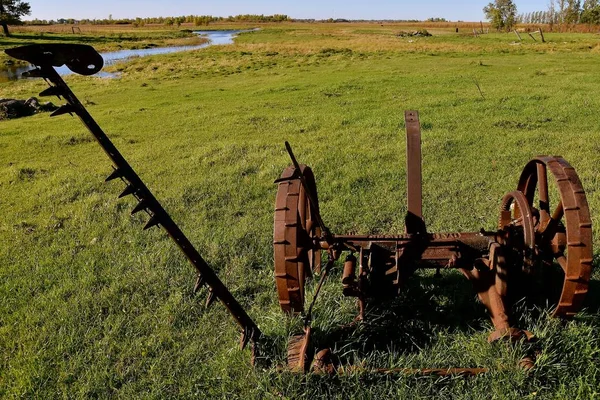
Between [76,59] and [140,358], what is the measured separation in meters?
1.94

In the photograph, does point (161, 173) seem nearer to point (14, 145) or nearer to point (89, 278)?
point (89, 278)

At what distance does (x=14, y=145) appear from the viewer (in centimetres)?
912

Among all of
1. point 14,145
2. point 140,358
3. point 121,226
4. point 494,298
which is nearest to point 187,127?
point 14,145

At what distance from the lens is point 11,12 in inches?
2064

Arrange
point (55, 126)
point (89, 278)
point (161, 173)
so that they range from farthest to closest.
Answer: point (55, 126) → point (161, 173) → point (89, 278)

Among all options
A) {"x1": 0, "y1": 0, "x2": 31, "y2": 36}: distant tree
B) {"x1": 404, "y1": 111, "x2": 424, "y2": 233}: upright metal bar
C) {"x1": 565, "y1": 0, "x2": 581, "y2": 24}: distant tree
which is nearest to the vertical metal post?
{"x1": 404, "y1": 111, "x2": 424, "y2": 233}: upright metal bar

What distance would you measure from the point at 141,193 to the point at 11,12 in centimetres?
6322

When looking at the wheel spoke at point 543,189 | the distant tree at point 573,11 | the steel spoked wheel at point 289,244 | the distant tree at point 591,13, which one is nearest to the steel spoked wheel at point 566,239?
the wheel spoke at point 543,189

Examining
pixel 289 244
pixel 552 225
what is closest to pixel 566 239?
pixel 552 225

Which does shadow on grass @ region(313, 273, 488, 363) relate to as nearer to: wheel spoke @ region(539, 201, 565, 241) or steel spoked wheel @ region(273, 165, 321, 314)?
steel spoked wheel @ region(273, 165, 321, 314)

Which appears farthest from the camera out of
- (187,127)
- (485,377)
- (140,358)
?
(187,127)

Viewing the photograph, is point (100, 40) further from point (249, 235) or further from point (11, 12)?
point (249, 235)

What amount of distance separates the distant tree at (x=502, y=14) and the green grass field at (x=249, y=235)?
181 ft

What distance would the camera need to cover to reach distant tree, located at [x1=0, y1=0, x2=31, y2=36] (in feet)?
165
